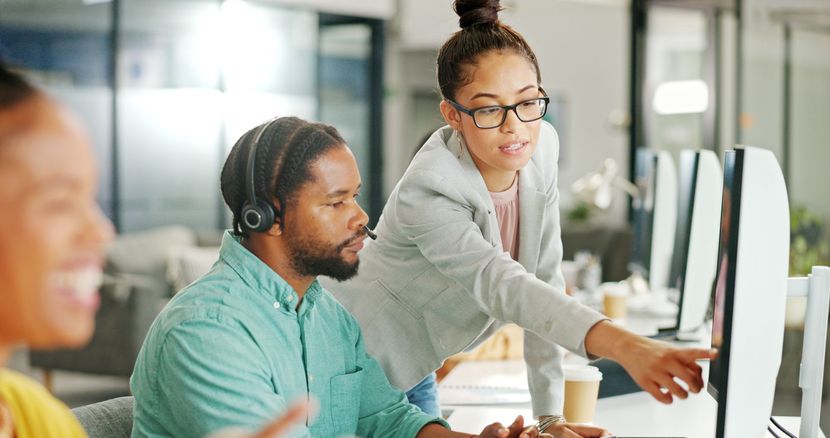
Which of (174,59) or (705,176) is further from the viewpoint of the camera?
(174,59)

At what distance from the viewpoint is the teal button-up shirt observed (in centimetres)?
121

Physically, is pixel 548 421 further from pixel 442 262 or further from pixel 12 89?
pixel 12 89

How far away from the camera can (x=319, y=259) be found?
135cm

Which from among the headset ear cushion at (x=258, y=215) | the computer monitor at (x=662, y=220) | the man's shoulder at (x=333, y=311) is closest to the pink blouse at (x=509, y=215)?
the man's shoulder at (x=333, y=311)

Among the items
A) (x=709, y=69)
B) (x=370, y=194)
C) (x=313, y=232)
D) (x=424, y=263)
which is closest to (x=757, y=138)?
(x=709, y=69)

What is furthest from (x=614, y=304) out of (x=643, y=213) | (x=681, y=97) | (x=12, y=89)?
(x=681, y=97)

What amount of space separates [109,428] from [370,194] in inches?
290

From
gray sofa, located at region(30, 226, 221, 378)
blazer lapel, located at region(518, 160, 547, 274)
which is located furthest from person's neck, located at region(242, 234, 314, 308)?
gray sofa, located at region(30, 226, 221, 378)

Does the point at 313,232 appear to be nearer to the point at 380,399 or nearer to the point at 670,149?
the point at 380,399

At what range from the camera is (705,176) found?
2279mm

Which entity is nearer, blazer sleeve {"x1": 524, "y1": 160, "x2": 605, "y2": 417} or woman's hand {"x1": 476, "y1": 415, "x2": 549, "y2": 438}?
woman's hand {"x1": 476, "y1": 415, "x2": 549, "y2": 438}

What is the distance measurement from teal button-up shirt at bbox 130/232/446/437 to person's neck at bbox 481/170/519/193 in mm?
391

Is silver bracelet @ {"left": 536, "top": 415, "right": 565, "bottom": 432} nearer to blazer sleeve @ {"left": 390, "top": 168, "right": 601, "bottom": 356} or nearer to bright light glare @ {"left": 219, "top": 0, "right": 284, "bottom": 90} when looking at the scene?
blazer sleeve @ {"left": 390, "top": 168, "right": 601, "bottom": 356}

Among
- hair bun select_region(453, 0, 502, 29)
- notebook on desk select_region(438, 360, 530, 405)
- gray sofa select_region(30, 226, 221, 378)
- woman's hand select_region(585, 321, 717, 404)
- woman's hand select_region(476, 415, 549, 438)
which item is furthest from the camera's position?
gray sofa select_region(30, 226, 221, 378)
